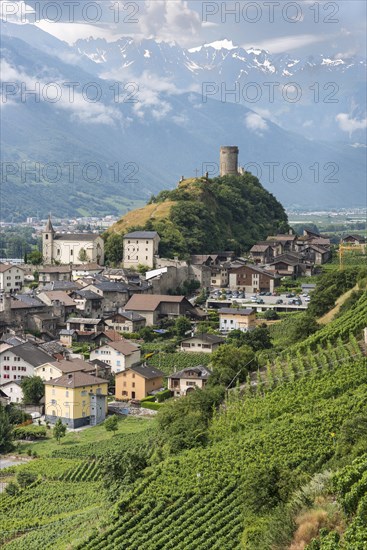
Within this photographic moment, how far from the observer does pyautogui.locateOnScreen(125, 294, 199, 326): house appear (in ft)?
186

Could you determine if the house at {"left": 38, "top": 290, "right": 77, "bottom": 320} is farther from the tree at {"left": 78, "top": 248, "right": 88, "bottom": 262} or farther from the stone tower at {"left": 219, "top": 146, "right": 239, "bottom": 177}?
Result: the stone tower at {"left": 219, "top": 146, "right": 239, "bottom": 177}

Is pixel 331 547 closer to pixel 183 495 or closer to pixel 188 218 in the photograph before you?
pixel 183 495

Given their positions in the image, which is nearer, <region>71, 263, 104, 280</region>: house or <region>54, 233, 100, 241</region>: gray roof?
<region>71, 263, 104, 280</region>: house

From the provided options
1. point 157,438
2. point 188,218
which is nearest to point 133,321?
point 188,218

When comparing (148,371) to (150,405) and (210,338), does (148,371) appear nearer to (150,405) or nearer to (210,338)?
(150,405)

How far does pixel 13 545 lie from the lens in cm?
2564

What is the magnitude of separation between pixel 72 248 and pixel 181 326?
19.1 m

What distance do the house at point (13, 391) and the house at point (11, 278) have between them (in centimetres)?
1852

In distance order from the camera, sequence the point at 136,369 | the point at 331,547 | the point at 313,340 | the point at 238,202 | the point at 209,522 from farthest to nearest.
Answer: the point at 238,202
the point at 136,369
the point at 313,340
the point at 209,522
the point at 331,547

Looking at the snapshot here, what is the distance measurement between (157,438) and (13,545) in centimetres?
794

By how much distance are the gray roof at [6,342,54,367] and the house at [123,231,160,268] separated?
Answer: 65.6 feet

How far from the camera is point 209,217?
238ft

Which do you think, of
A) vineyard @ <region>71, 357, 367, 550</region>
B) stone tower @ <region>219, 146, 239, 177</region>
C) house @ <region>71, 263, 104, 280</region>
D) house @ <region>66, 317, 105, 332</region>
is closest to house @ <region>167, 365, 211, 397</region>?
house @ <region>66, 317, 105, 332</region>

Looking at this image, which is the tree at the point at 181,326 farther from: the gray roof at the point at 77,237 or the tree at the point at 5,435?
the gray roof at the point at 77,237
